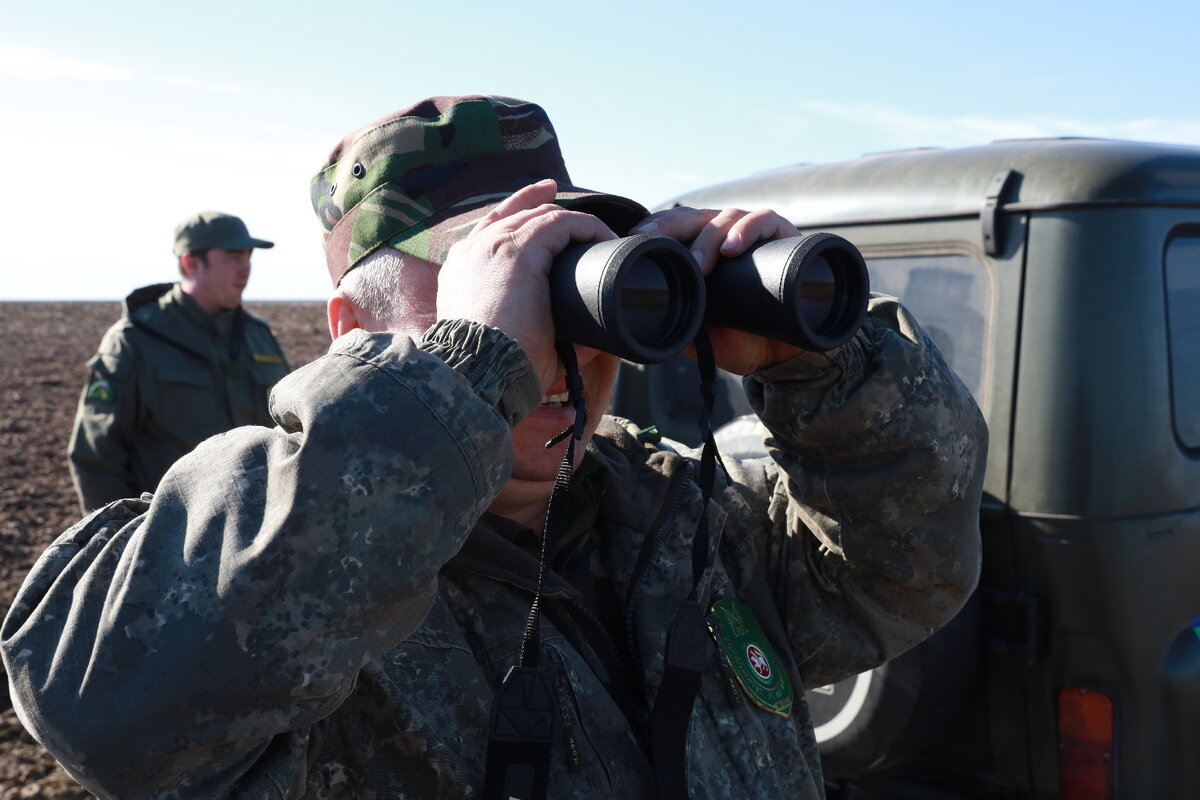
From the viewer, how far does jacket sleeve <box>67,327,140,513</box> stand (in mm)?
4832

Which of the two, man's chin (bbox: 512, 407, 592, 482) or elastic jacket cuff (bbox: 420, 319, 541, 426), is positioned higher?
elastic jacket cuff (bbox: 420, 319, 541, 426)

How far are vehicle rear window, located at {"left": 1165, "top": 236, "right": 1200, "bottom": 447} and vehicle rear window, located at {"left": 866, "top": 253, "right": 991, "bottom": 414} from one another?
0.41m

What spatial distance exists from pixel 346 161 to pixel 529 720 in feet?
2.97

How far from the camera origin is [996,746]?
2.76 metres

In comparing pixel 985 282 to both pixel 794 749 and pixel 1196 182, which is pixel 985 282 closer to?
Answer: pixel 1196 182

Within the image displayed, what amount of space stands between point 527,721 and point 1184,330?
2069 millimetres

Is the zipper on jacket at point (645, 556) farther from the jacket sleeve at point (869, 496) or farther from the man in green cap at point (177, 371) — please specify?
the man in green cap at point (177, 371)

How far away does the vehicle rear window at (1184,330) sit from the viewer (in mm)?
2678

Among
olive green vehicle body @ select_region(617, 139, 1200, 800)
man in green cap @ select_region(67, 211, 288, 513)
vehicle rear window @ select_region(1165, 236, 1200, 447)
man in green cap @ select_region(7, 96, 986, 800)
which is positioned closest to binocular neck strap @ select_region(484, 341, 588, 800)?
man in green cap @ select_region(7, 96, 986, 800)

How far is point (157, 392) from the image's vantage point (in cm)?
502

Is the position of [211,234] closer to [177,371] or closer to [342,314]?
[177,371]

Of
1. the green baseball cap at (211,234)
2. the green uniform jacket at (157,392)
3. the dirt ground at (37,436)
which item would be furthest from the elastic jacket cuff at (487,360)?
the green baseball cap at (211,234)

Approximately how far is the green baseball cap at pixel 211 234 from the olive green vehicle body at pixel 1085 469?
3748 millimetres

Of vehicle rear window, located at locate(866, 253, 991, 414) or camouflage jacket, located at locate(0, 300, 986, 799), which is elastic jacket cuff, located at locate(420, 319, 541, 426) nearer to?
camouflage jacket, located at locate(0, 300, 986, 799)
